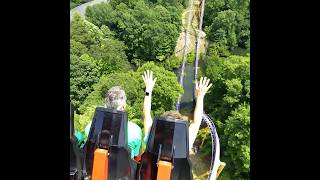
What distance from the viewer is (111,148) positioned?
2.25 metres

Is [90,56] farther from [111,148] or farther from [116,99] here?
[111,148]

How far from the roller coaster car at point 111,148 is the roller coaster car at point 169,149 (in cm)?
19

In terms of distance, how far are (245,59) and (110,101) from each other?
5.72ft

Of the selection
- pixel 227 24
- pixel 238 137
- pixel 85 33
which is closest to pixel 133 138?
pixel 85 33

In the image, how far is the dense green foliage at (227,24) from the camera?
3.84 meters

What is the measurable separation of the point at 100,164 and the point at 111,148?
11 cm

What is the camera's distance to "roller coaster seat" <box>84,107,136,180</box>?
2258 mm
